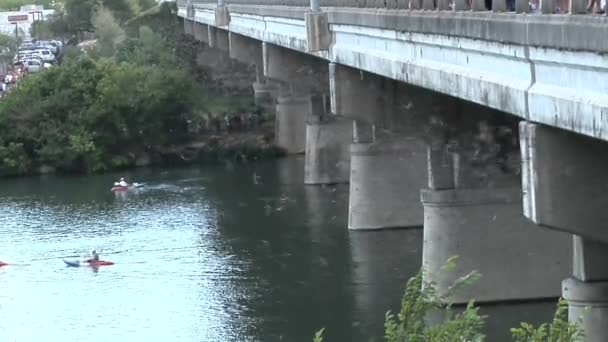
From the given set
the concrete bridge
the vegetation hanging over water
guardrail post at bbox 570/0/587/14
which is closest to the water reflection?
the concrete bridge

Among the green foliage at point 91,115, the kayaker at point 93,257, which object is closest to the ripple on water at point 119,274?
the kayaker at point 93,257

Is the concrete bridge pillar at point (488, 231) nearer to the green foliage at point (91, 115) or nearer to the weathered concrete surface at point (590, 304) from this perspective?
the weathered concrete surface at point (590, 304)

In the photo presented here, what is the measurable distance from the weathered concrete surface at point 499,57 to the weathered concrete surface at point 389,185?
1079cm

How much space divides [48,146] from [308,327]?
36801 millimetres

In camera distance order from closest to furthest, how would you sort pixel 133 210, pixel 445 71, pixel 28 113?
pixel 445 71 < pixel 133 210 < pixel 28 113

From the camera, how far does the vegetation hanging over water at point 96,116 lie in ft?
207

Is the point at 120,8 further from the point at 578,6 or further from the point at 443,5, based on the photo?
the point at 578,6

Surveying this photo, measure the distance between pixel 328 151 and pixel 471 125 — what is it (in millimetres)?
22168

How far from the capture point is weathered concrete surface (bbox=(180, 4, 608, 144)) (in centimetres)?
1391

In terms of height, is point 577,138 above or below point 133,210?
above

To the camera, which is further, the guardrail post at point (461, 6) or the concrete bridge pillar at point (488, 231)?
the concrete bridge pillar at point (488, 231)

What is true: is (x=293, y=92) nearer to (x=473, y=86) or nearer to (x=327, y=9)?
(x=327, y=9)

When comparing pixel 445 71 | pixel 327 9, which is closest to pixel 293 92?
pixel 327 9

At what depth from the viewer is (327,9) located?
30.5m
